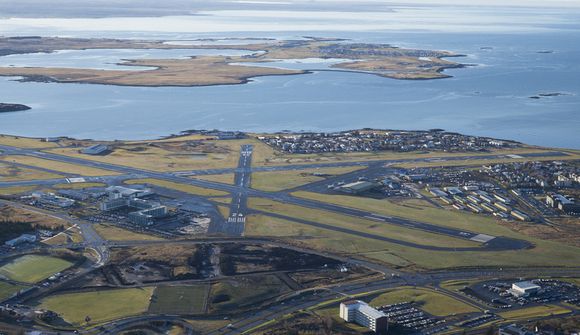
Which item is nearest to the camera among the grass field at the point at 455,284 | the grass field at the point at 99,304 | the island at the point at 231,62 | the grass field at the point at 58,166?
the grass field at the point at 99,304

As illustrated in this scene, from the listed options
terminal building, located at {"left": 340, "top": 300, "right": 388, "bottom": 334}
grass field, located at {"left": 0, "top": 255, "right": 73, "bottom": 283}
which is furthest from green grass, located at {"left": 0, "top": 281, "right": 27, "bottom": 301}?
terminal building, located at {"left": 340, "top": 300, "right": 388, "bottom": 334}

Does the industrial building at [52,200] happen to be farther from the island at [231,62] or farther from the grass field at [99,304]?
the island at [231,62]

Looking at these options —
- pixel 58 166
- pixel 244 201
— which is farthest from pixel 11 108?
pixel 244 201

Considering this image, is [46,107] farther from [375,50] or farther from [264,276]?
[375,50]

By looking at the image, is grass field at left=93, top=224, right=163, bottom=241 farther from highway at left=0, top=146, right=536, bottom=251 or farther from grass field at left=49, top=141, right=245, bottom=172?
grass field at left=49, top=141, right=245, bottom=172

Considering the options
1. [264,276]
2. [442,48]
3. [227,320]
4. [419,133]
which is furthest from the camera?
[442,48]

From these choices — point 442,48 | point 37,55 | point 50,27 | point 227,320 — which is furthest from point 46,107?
point 50,27

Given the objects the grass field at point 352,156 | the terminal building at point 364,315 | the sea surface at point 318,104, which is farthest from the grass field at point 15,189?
the terminal building at point 364,315
